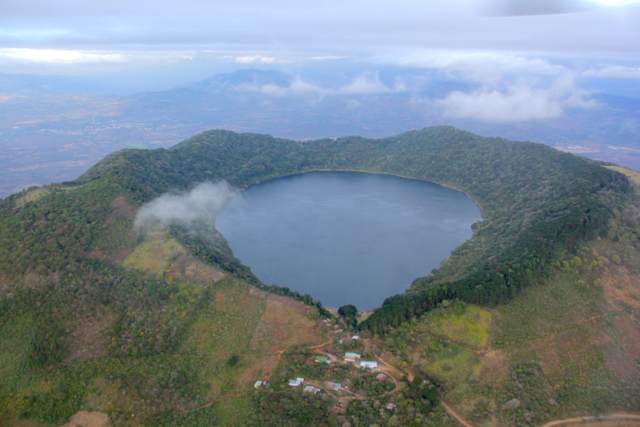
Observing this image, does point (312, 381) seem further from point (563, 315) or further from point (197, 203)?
point (197, 203)

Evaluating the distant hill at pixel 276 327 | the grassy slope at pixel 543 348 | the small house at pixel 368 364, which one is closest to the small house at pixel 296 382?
the distant hill at pixel 276 327

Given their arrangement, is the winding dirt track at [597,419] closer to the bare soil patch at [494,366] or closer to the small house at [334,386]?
the bare soil patch at [494,366]

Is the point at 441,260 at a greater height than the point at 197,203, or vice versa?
the point at 197,203

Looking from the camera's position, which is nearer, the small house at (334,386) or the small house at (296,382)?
the small house at (334,386)

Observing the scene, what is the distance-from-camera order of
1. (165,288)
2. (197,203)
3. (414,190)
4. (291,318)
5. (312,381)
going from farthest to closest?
(414,190)
(197,203)
(165,288)
(291,318)
(312,381)

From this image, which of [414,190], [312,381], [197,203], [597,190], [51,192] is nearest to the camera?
[312,381]

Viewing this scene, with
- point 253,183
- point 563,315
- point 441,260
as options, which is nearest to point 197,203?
point 253,183

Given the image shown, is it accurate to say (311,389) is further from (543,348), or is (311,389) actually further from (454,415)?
(543,348)
